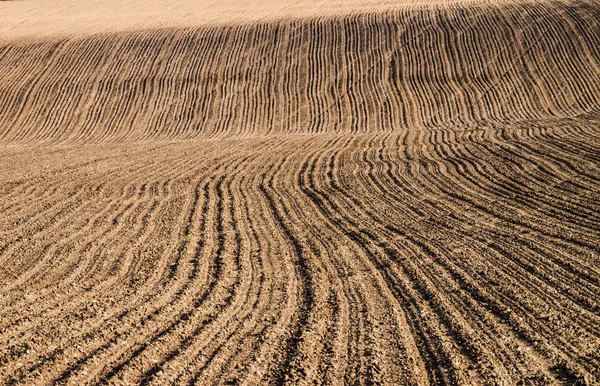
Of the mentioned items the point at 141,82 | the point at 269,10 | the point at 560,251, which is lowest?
the point at 560,251

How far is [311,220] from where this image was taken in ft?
39.8

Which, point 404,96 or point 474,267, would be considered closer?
point 474,267

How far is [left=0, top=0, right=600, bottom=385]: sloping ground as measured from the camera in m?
6.42

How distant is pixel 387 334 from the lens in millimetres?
6910

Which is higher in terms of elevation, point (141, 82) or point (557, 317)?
point (141, 82)

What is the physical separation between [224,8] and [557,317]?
1739 inches

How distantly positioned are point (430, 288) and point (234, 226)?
4459mm

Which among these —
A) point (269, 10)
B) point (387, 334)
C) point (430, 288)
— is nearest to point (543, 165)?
point (430, 288)

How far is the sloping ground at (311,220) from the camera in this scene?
6.42 meters

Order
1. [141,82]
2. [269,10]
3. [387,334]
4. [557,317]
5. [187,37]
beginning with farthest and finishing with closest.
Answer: [269,10], [187,37], [141,82], [557,317], [387,334]

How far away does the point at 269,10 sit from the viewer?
4391 centimetres

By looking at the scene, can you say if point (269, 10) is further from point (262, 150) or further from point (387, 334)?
point (387, 334)

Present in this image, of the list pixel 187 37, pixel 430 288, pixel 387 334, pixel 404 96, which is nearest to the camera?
pixel 387 334

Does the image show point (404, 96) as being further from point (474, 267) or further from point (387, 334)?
point (387, 334)
